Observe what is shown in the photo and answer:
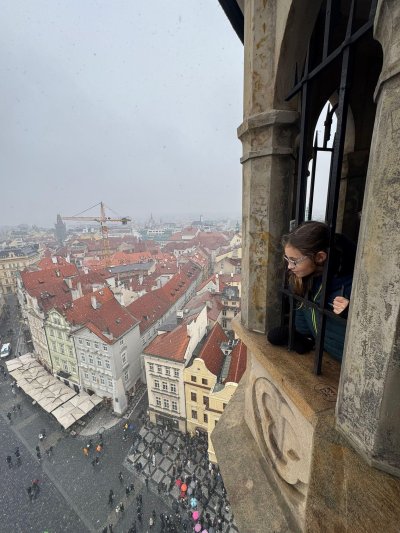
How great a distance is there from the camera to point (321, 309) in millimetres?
2369

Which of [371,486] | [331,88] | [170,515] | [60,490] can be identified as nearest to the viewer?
[371,486]

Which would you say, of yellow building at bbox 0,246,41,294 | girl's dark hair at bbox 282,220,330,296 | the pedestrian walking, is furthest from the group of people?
yellow building at bbox 0,246,41,294

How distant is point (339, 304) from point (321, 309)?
152 mm

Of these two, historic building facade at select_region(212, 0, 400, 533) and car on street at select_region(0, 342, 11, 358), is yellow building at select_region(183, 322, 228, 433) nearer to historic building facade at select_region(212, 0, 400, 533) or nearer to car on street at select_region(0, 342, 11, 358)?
historic building facade at select_region(212, 0, 400, 533)

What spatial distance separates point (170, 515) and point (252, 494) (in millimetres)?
19276

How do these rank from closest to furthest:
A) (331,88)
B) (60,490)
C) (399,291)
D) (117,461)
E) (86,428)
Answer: (399,291) → (331,88) → (60,490) → (117,461) → (86,428)

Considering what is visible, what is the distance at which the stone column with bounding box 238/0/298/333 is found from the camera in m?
2.91

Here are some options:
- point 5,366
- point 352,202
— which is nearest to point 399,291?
point 352,202

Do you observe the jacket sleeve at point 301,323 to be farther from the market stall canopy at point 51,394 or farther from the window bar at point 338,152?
the market stall canopy at point 51,394

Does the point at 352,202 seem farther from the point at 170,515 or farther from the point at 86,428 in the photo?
the point at 86,428

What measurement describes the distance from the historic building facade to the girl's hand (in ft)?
1.21

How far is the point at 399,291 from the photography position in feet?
4.72

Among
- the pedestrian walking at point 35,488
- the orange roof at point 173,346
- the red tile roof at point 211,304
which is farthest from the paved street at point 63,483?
the red tile roof at point 211,304

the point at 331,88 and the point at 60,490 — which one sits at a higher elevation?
the point at 331,88
